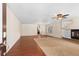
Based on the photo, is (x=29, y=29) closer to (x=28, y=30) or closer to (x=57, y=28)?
(x=28, y=30)

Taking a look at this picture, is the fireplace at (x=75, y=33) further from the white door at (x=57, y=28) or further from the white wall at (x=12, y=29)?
the white wall at (x=12, y=29)

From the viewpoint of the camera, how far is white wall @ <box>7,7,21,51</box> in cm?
120

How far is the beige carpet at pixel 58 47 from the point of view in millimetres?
1160

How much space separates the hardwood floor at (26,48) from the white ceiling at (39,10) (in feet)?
0.62

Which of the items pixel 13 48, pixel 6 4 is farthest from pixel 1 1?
pixel 13 48

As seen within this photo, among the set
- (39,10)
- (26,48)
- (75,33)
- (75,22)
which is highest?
(39,10)

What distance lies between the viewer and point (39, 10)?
48.6 inches

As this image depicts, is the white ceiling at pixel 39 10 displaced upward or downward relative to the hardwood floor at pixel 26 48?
upward

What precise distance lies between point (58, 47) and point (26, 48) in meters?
0.31

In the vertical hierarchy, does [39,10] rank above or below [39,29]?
above

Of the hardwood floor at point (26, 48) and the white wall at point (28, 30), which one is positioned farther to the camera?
the white wall at point (28, 30)

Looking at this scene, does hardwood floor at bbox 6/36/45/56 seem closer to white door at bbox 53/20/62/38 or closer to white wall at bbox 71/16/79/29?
white door at bbox 53/20/62/38

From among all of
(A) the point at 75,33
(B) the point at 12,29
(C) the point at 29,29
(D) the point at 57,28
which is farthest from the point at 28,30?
(A) the point at 75,33

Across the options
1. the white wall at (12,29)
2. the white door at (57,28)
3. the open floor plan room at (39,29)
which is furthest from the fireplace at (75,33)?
the white wall at (12,29)
